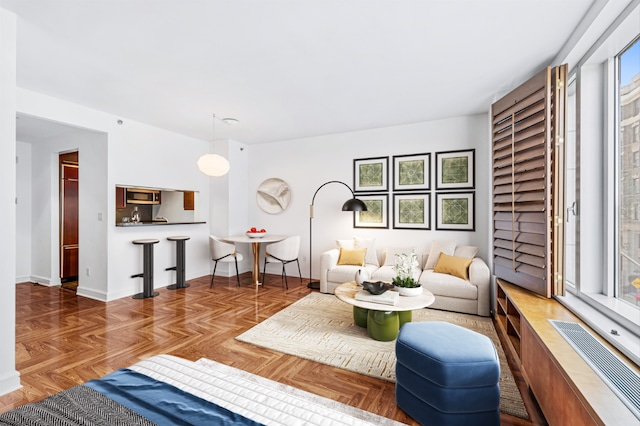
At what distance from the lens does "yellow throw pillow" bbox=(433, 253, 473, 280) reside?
143 inches

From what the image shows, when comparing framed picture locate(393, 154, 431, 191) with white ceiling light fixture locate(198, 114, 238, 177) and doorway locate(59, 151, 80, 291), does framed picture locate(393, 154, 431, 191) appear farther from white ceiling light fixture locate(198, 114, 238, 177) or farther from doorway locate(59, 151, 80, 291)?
doorway locate(59, 151, 80, 291)

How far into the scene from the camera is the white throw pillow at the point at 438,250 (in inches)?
159

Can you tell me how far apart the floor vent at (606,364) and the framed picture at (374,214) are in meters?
3.05

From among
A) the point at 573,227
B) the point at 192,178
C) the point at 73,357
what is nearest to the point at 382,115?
the point at 573,227

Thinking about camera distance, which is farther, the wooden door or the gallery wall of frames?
the wooden door

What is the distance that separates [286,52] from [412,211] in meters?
3.05

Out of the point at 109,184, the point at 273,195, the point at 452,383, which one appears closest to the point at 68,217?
the point at 109,184

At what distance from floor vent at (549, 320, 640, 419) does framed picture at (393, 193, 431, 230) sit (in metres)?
2.75

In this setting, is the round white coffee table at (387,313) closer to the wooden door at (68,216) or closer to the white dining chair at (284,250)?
the white dining chair at (284,250)

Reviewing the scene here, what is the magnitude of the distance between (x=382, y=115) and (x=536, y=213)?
244cm

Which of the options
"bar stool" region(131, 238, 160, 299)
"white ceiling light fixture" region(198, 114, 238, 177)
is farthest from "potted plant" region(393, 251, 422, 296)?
"bar stool" region(131, 238, 160, 299)

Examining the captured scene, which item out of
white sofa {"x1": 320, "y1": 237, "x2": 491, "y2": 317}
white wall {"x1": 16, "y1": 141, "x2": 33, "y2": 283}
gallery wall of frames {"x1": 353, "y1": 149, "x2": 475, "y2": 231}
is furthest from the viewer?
white wall {"x1": 16, "y1": 141, "x2": 33, "y2": 283}

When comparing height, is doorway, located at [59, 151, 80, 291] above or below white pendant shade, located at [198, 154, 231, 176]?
below

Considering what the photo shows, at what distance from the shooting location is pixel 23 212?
A: 5055 mm
